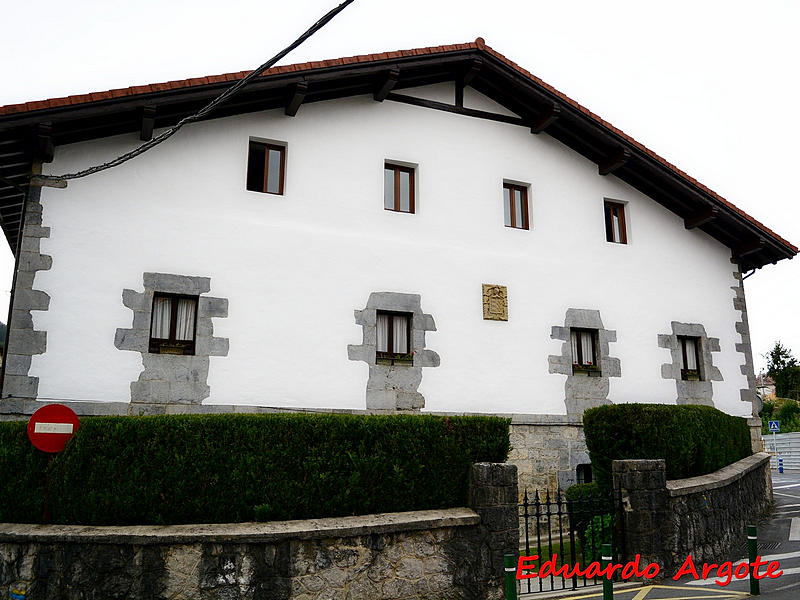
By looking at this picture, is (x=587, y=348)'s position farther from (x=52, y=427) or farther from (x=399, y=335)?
(x=52, y=427)

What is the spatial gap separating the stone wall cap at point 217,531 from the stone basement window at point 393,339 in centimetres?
436

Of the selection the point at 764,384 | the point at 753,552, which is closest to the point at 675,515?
the point at 753,552

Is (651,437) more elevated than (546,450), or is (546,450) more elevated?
(651,437)

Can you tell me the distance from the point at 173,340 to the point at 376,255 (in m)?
3.56

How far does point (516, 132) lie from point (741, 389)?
7.32m

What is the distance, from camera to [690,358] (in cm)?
1407

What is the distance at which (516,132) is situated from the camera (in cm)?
1340

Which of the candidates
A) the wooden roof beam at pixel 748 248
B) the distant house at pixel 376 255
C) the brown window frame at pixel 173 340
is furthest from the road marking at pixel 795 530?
the brown window frame at pixel 173 340

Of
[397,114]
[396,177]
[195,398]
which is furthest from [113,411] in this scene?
[397,114]

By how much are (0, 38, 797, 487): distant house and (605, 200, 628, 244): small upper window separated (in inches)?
1.9

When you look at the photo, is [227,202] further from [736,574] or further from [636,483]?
[736,574]

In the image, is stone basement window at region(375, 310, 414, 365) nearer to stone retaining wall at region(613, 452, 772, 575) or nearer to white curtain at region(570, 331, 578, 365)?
white curtain at region(570, 331, 578, 365)

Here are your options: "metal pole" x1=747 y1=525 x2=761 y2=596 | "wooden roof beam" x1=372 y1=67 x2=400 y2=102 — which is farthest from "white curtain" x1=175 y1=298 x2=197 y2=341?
"metal pole" x1=747 y1=525 x2=761 y2=596

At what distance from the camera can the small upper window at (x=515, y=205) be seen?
13.0m
